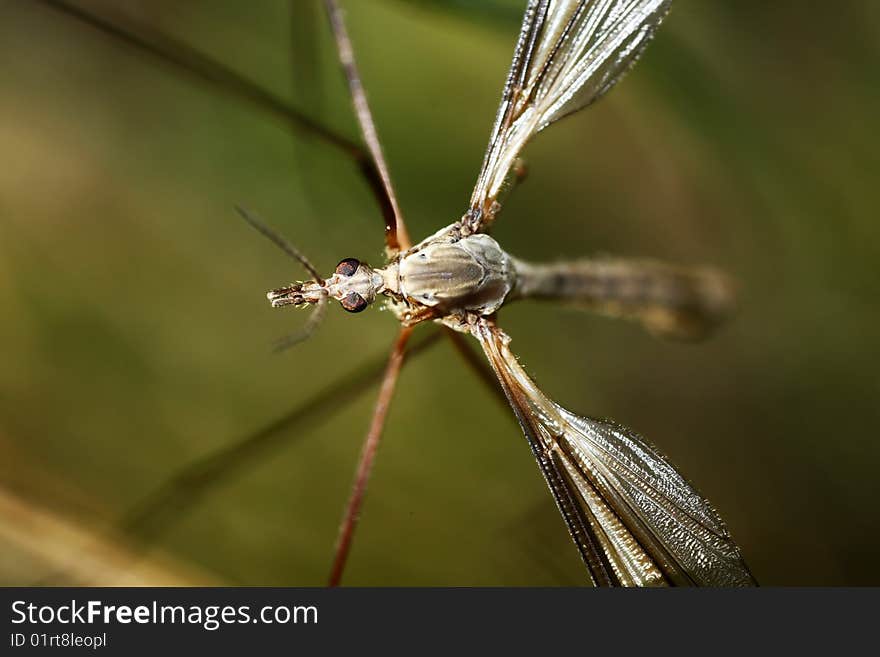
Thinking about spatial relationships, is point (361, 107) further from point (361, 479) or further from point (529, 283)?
point (361, 479)

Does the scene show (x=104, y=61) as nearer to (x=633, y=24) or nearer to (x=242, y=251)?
(x=242, y=251)

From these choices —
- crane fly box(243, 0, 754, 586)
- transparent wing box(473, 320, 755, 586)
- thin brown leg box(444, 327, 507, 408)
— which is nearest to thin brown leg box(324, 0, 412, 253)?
crane fly box(243, 0, 754, 586)

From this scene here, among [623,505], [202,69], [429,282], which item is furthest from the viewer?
[202,69]

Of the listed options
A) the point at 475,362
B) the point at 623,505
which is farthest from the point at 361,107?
the point at 623,505

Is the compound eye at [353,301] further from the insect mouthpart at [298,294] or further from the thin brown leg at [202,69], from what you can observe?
the thin brown leg at [202,69]

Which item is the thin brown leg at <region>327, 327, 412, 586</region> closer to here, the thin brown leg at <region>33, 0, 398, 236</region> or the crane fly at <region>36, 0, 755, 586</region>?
the crane fly at <region>36, 0, 755, 586</region>

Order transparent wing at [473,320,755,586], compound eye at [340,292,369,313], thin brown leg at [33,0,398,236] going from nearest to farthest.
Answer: transparent wing at [473,320,755,586] < compound eye at [340,292,369,313] < thin brown leg at [33,0,398,236]

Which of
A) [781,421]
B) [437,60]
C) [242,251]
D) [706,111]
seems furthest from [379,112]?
[781,421]

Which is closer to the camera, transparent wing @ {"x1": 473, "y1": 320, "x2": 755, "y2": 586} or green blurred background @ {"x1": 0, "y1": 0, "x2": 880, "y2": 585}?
transparent wing @ {"x1": 473, "y1": 320, "x2": 755, "y2": 586}
